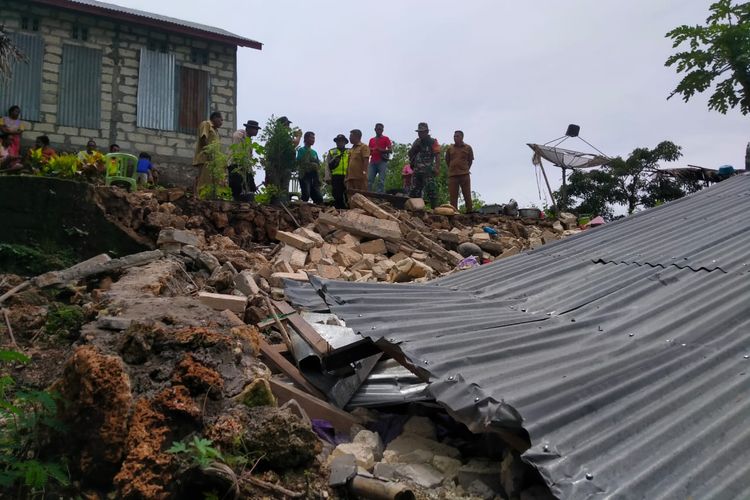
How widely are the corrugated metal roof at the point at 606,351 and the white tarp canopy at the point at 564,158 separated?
11202 mm

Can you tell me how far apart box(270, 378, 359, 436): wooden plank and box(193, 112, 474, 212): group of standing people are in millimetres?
7665

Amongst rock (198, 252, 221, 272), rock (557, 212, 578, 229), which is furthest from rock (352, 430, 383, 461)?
rock (557, 212, 578, 229)

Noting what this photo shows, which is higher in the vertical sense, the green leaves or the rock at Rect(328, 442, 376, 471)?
the green leaves

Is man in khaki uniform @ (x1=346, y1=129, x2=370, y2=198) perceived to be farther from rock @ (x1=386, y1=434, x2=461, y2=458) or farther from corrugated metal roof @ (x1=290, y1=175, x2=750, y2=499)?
rock @ (x1=386, y1=434, x2=461, y2=458)

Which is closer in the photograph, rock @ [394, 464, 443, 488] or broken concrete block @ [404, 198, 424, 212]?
rock @ [394, 464, 443, 488]

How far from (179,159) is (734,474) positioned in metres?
15.1

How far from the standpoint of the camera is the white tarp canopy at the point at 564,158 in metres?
16.2

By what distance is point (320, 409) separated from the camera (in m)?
4.01

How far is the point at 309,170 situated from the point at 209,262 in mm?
4603

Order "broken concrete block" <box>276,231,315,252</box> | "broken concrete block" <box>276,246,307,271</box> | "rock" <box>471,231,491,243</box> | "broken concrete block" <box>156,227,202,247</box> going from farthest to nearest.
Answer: "rock" <box>471,231,491,243</box> → "broken concrete block" <box>276,231,315,252</box> → "broken concrete block" <box>276,246,307,271</box> → "broken concrete block" <box>156,227,202,247</box>

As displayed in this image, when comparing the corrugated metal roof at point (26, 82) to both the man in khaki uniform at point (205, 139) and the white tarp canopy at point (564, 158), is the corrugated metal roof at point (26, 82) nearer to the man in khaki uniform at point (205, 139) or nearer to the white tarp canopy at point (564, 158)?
the man in khaki uniform at point (205, 139)

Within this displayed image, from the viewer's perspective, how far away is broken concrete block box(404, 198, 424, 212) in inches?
484

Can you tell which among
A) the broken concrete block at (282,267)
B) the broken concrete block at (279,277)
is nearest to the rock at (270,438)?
the broken concrete block at (279,277)

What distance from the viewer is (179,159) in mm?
15703
